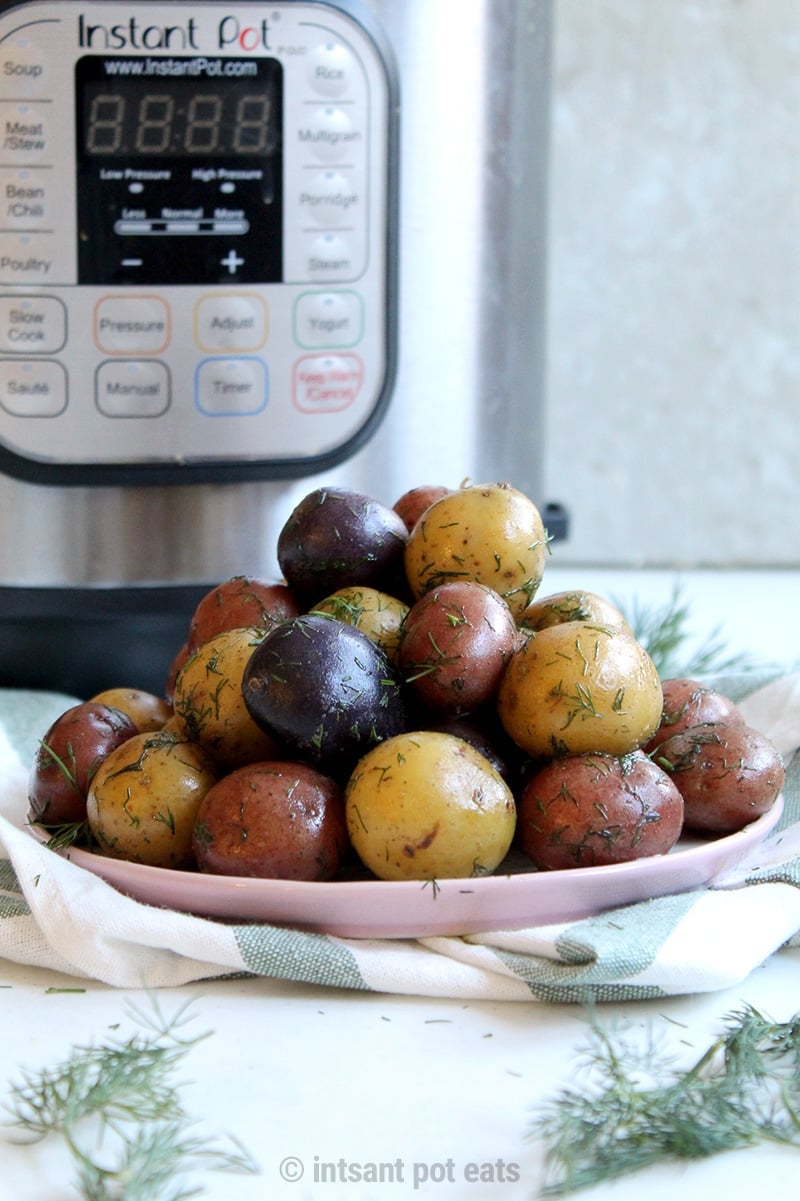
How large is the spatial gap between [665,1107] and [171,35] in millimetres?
619

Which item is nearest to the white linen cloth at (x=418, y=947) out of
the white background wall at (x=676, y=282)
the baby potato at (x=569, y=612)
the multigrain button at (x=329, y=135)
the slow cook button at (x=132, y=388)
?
the baby potato at (x=569, y=612)

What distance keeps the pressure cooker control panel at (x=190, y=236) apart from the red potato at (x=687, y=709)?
0.30 meters

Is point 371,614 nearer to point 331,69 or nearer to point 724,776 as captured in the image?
point 724,776

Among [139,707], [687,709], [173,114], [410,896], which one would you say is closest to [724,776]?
[687,709]

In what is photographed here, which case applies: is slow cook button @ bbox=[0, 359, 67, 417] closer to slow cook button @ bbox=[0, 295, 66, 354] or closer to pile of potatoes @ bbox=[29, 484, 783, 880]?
slow cook button @ bbox=[0, 295, 66, 354]

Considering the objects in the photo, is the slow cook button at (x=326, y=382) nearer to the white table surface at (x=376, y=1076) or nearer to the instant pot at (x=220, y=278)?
the instant pot at (x=220, y=278)

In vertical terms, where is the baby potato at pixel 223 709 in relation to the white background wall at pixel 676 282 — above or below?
below

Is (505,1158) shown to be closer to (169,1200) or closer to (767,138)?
(169,1200)

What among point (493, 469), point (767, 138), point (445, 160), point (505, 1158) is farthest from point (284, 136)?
point (767, 138)

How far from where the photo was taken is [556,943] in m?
0.49

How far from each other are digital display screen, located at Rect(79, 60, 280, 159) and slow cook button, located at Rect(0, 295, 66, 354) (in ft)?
0.29

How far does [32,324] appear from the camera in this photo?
2.62ft

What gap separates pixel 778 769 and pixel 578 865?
110 mm

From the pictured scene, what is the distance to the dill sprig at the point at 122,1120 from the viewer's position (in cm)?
38
